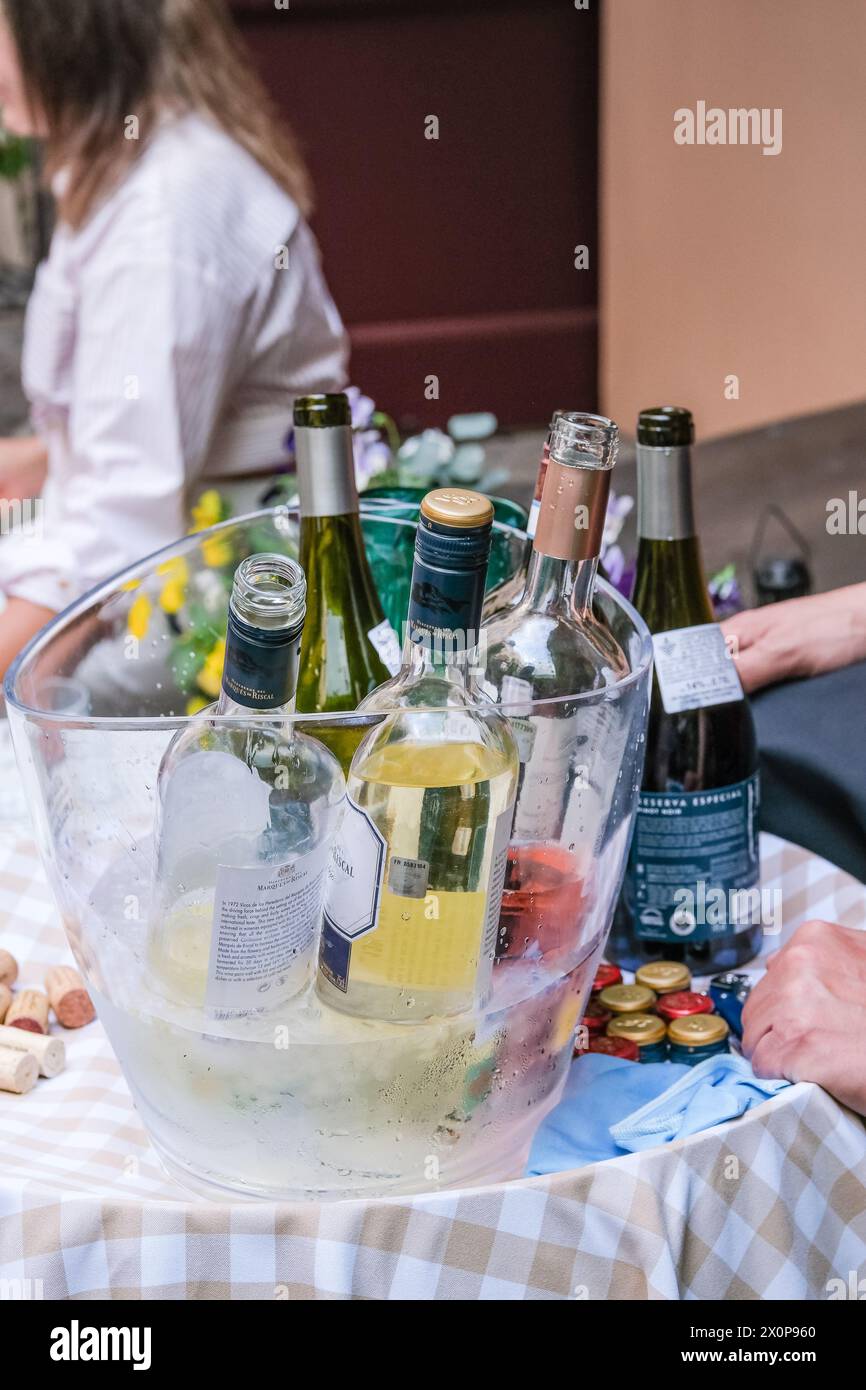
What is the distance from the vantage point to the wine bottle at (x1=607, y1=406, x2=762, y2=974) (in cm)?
79

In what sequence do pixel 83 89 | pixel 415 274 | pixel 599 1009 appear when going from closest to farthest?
pixel 599 1009
pixel 83 89
pixel 415 274

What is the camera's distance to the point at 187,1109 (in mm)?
610

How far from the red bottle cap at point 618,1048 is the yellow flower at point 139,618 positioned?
14.5 inches

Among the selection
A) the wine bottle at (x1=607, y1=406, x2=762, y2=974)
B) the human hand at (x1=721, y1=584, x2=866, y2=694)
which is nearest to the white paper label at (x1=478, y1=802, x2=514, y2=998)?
the wine bottle at (x1=607, y1=406, x2=762, y2=974)

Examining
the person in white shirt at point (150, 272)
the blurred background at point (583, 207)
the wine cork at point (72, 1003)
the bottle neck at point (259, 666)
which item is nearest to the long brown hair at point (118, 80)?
the person in white shirt at point (150, 272)

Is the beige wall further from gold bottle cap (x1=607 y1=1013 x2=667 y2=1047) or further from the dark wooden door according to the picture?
gold bottle cap (x1=607 y1=1013 x2=667 y2=1047)

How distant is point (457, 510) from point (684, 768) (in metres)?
0.38

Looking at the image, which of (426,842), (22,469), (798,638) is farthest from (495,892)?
(22,469)

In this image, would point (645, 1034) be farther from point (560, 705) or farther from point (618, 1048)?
point (560, 705)

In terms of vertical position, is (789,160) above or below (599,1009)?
above

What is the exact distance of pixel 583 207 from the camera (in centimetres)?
340

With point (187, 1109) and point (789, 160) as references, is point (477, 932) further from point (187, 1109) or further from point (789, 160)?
point (789, 160)
